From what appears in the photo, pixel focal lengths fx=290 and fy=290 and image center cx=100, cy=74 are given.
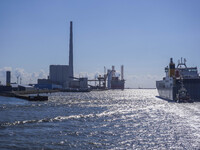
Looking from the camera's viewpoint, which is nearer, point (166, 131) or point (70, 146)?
point (70, 146)

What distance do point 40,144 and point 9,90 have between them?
14299 centimetres

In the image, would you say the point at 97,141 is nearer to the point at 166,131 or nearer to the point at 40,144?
the point at 40,144

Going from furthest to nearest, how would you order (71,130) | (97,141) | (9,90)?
(9,90) → (71,130) → (97,141)

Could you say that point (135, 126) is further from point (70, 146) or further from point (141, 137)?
point (70, 146)

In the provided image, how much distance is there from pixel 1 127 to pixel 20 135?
672 cm

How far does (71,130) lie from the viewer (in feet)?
124

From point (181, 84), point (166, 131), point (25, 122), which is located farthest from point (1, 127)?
point (181, 84)

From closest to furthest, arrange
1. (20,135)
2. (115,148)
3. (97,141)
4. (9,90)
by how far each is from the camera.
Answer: (115,148), (97,141), (20,135), (9,90)

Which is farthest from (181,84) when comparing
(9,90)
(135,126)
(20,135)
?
(9,90)

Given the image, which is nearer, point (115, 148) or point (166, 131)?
point (115, 148)

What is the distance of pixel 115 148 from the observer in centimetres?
2811

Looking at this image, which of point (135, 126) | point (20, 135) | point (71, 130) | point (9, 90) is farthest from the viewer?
point (9, 90)

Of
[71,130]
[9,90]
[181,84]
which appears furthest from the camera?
[9,90]

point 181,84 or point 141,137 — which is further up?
point 181,84
